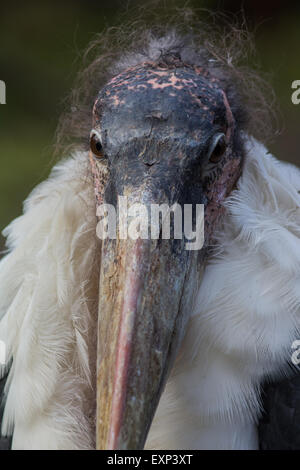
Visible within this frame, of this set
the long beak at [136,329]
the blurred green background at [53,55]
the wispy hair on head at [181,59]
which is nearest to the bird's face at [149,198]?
the long beak at [136,329]

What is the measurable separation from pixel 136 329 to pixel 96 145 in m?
0.56

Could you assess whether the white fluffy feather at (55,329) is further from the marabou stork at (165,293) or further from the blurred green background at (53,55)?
the blurred green background at (53,55)

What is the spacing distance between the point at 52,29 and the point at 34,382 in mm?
4643

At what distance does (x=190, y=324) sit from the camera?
1.78 metres

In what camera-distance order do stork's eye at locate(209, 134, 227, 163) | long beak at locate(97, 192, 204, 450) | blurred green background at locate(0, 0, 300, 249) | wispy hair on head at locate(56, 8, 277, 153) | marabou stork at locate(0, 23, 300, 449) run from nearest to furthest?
long beak at locate(97, 192, 204, 450) → marabou stork at locate(0, 23, 300, 449) → stork's eye at locate(209, 134, 227, 163) → wispy hair on head at locate(56, 8, 277, 153) → blurred green background at locate(0, 0, 300, 249)

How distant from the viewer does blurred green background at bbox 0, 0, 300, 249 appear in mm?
5375

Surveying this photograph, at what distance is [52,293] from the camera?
1879 millimetres

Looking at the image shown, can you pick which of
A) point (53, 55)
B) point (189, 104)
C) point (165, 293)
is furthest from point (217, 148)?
point (53, 55)

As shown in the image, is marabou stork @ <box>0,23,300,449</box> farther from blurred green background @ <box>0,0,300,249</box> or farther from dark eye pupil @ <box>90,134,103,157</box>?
blurred green background @ <box>0,0,300,249</box>

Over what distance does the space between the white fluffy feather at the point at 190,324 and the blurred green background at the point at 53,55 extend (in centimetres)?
328

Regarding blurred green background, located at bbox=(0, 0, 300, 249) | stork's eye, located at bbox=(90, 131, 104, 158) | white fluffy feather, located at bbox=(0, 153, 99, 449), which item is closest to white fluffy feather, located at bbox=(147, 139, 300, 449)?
white fluffy feather, located at bbox=(0, 153, 99, 449)

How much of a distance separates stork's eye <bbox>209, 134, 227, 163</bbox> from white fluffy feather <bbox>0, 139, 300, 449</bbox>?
4.6 inches

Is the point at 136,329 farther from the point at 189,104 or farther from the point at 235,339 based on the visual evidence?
the point at 189,104

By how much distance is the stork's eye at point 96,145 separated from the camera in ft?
6.11
